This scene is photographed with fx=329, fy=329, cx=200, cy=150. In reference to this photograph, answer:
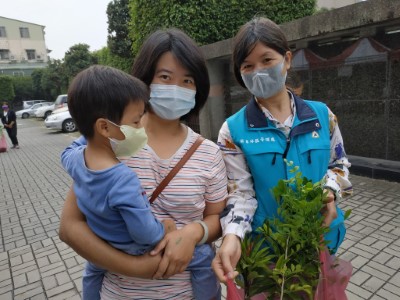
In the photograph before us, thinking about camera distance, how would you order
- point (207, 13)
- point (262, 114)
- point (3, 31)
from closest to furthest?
point (262, 114) → point (207, 13) → point (3, 31)

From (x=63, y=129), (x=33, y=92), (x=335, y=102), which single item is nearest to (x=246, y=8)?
(x=335, y=102)

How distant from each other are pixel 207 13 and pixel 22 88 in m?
40.7

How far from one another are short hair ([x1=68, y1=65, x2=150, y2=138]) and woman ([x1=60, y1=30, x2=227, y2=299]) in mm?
213

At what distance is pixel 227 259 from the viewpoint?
112cm

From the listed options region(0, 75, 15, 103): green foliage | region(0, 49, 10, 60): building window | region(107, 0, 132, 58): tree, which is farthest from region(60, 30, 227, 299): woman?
region(0, 49, 10, 60): building window

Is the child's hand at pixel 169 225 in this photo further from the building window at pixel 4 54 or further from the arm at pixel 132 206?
the building window at pixel 4 54

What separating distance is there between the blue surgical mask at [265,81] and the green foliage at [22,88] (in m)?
46.5

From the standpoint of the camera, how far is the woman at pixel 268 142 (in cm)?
134

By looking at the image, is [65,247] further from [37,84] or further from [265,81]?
[37,84]

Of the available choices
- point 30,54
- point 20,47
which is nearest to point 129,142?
point 20,47

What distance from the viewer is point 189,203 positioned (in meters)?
1.25

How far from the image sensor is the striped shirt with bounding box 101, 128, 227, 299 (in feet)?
4.07

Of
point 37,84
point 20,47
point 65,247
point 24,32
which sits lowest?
point 65,247

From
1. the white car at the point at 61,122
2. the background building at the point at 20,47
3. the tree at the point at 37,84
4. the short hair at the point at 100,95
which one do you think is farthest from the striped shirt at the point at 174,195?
the background building at the point at 20,47
